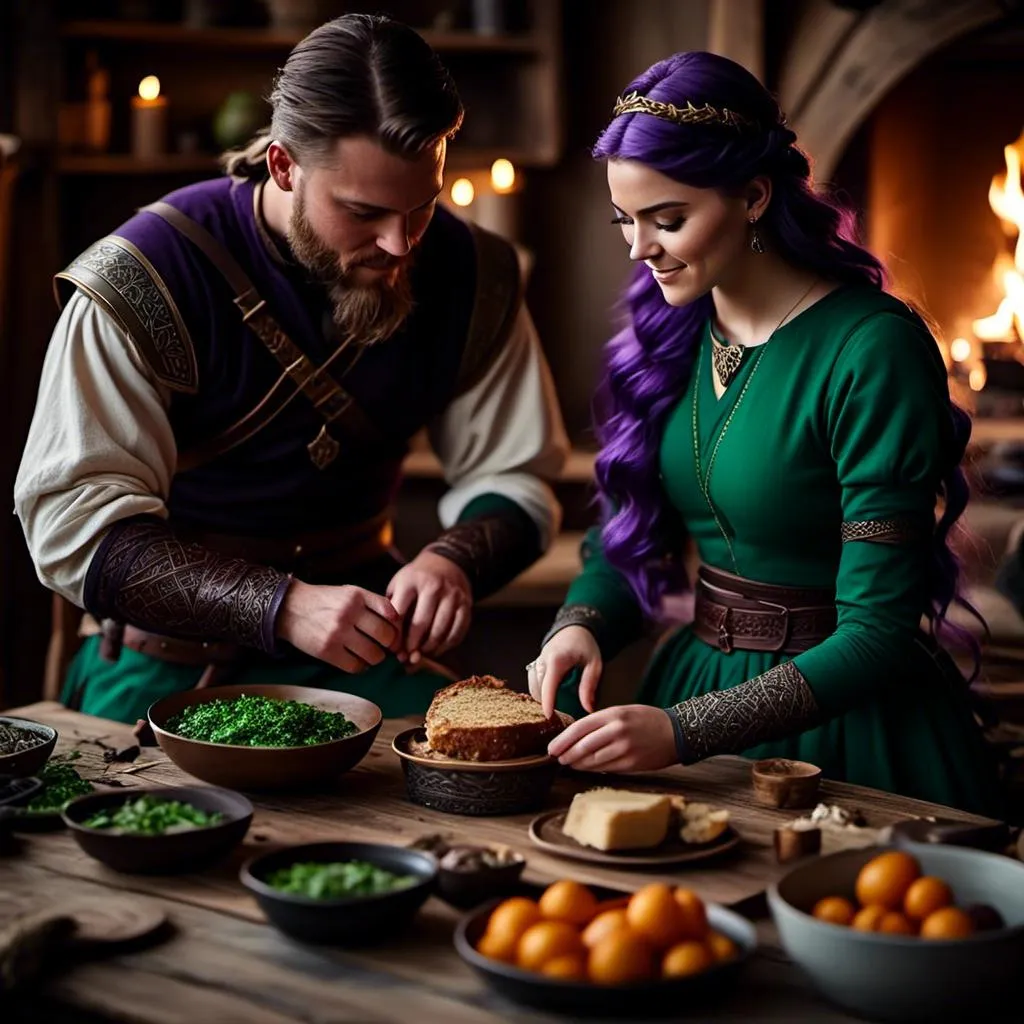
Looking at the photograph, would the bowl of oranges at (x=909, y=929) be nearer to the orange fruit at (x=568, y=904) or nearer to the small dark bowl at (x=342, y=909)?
the orange fruit at (x=568, y=904)

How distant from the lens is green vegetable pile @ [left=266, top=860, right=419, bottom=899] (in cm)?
166

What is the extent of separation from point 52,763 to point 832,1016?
1298mm

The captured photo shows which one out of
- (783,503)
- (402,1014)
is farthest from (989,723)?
(402,1014)

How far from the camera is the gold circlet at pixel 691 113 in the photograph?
2.31 metres

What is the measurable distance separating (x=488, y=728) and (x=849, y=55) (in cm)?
326

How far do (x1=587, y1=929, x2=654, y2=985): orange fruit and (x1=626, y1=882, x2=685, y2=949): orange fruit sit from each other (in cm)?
2

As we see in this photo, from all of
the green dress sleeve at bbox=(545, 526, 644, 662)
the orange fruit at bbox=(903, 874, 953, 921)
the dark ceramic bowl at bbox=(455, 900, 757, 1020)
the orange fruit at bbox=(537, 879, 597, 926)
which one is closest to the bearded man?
the green dress sleeve at bbox=(545, 526, 644, 662)

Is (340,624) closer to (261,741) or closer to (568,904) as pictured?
(261,741)

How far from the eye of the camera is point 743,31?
4629 mm

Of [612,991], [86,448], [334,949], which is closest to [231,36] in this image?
[86,448]

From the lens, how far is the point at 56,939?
1.62 meters

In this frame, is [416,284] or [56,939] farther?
[416,284]

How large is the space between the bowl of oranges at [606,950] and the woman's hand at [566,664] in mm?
672

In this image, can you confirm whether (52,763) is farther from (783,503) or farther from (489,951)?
(783,503)
